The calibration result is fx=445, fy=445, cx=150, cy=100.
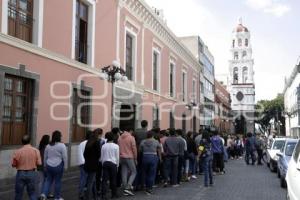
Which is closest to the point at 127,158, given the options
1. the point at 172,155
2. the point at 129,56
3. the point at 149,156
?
the point at 149,156

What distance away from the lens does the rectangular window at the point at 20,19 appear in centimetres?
1255

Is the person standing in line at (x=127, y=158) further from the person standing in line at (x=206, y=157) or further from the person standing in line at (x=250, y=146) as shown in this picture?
the person standing in line at (x=250, y=146)

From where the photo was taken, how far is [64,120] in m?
15.2

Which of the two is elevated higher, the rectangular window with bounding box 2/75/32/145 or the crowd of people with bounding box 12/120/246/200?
the rectangular window with bounding box 2/75/32/145

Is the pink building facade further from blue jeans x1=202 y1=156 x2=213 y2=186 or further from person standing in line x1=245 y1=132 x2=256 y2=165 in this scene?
person standing in line x1=245 y1=132 x2=256 y2=165

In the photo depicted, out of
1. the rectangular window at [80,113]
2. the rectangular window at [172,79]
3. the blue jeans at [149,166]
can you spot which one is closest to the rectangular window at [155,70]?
the rectangular window at [172,79]

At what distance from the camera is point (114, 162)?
10336 mm

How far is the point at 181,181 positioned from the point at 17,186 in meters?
7.30

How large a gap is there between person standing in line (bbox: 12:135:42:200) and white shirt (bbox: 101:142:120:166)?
2.23 m

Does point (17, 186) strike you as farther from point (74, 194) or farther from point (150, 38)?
point (150, 38)

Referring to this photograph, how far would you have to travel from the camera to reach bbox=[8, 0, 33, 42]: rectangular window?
12555 millimetres

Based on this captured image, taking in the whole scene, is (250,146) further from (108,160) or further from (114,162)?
(108,160)

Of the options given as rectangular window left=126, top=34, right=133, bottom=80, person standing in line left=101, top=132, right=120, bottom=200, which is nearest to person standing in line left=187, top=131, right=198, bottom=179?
person standing in line left=101, top=132, right=120, bottom=200

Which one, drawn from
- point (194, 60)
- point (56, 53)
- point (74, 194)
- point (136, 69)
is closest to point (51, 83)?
point (56, 53)
